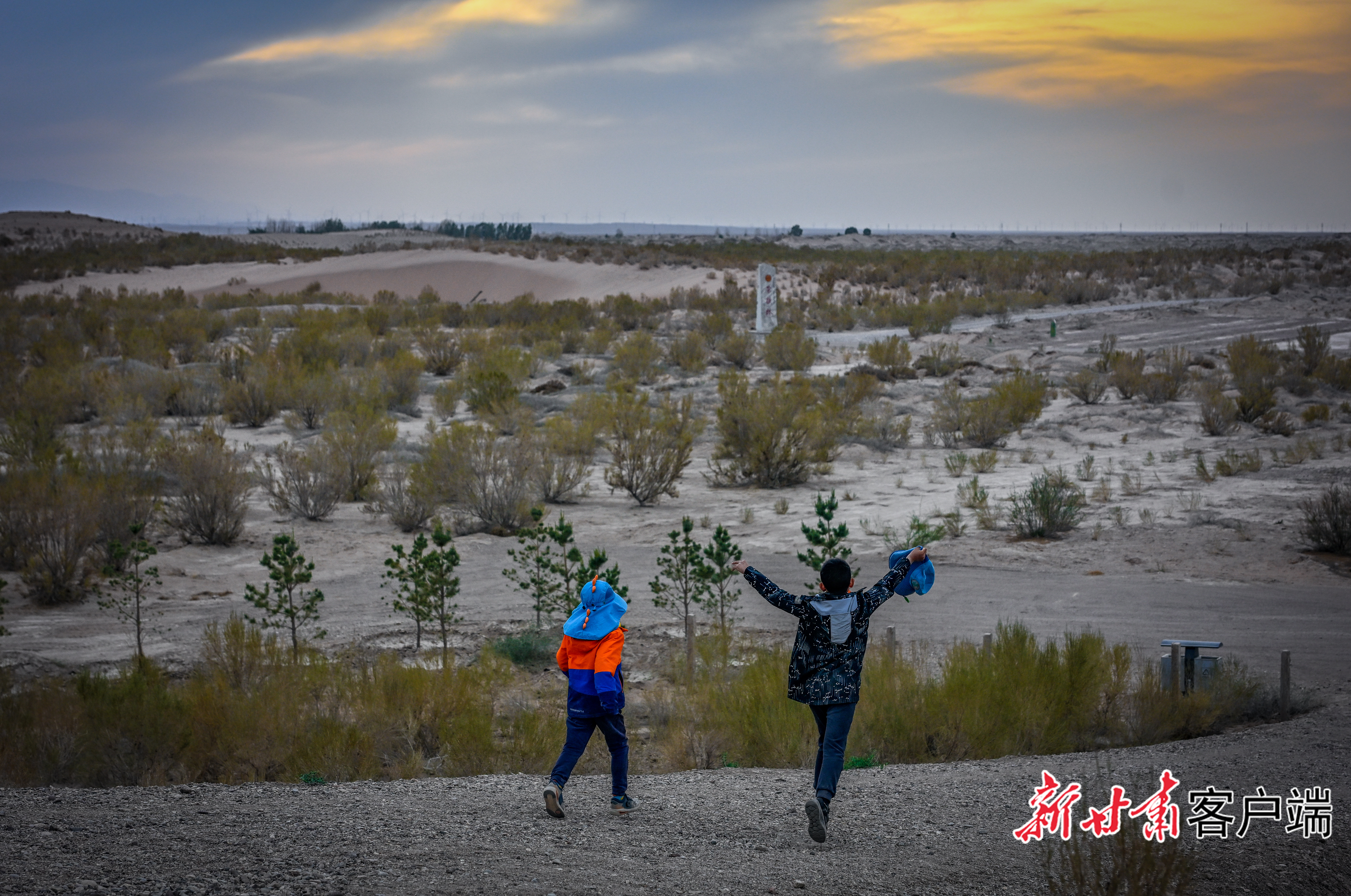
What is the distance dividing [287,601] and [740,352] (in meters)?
20.7

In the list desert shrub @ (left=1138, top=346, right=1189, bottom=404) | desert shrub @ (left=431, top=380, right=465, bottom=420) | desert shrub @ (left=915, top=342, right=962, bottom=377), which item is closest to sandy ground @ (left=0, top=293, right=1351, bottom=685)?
desert shrub @ (left=431, top=380, right=465, bottom=420)

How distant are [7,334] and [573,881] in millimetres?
31829

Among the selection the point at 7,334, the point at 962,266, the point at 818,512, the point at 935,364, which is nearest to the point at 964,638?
the point at 818,512

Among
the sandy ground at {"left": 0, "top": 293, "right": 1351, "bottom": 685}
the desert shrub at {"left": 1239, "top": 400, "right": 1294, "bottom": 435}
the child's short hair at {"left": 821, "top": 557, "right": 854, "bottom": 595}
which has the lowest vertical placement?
the sandy ground at {"left": 0, "top": 293, "right": 1351, "bottom": 685}

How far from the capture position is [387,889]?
4.14 meters

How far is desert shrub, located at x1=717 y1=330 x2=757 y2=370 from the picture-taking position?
29.8 m

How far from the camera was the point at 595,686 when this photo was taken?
5.31 metres

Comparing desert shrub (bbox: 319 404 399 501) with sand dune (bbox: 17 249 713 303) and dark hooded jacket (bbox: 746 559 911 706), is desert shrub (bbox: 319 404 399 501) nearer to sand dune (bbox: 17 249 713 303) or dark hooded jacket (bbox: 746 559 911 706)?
dark hooded jacket (bbox: 746 559 911 706)

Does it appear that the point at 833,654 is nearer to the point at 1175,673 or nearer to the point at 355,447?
the point at 1175,673

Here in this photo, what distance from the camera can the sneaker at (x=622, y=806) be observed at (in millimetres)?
5406

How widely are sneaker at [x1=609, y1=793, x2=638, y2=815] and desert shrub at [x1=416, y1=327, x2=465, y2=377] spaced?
23.9 m

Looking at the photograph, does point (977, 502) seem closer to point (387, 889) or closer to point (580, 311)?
point (387, 889)

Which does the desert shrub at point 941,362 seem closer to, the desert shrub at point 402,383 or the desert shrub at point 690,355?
the desert shrub at point 690,355

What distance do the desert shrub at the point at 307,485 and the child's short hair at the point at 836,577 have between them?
38.7 ft
